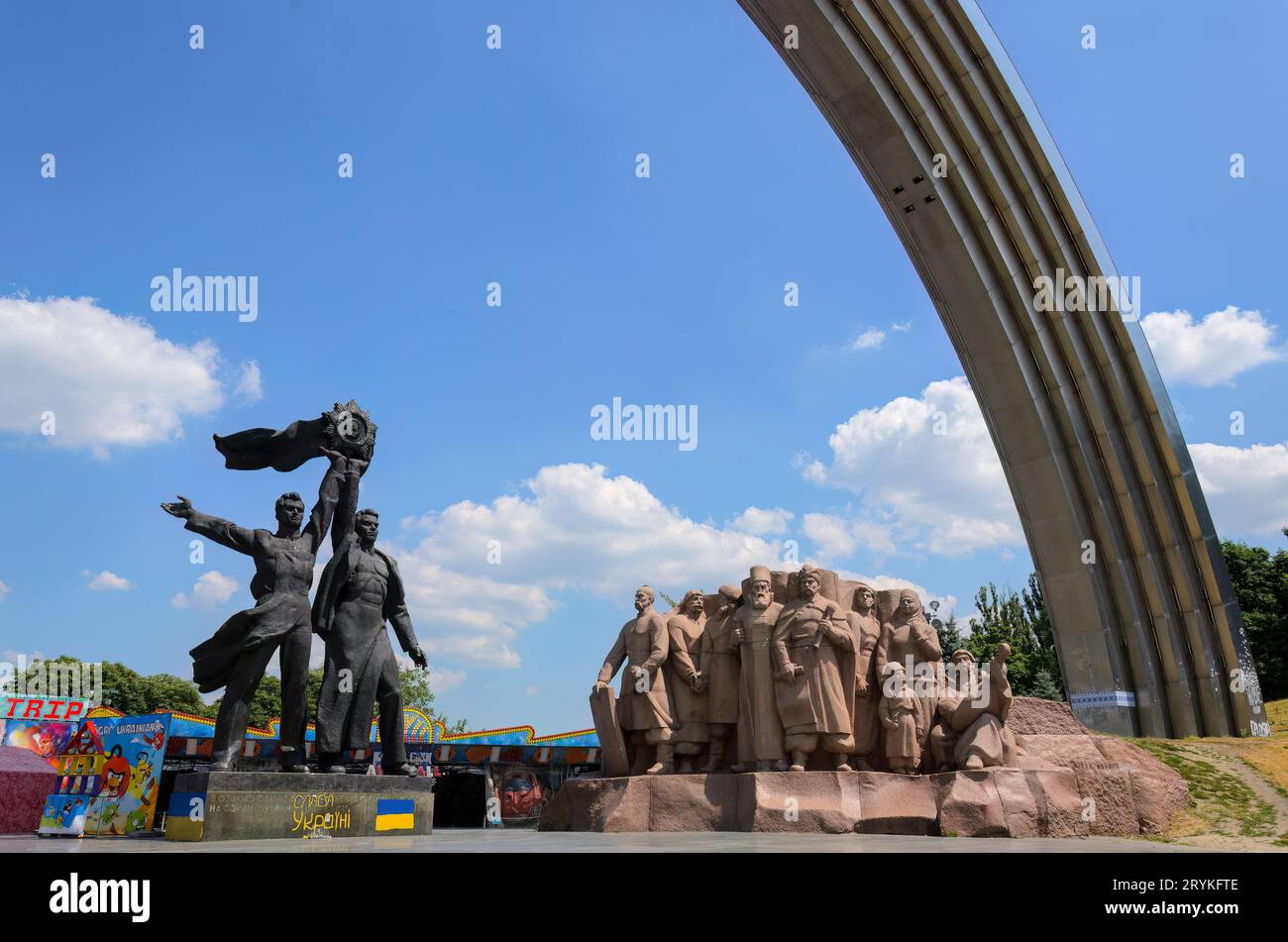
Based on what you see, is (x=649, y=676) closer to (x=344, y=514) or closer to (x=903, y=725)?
(x=903, y=725)

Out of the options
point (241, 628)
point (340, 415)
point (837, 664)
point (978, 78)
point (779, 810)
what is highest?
point (978, 78)

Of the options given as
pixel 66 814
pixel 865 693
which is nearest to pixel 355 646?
pixel 66 814

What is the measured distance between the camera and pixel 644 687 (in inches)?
391

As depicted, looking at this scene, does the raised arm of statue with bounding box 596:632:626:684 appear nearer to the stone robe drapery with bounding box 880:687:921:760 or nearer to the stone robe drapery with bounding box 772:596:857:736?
A: the stone robe drapery with bounding box 772:596:857:736

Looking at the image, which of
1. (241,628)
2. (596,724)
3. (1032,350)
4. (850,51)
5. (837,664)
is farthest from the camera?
(1032,350)

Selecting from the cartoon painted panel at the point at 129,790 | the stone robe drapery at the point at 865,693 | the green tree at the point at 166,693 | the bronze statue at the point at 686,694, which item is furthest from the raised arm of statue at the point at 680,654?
the green tree at the point at 166,693

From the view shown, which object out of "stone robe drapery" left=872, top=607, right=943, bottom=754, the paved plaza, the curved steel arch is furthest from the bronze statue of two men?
the curved steel arch

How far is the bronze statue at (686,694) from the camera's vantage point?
10.0 m

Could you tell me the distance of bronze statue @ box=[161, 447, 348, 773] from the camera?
7.62 m

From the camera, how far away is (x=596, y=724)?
10.2 metres

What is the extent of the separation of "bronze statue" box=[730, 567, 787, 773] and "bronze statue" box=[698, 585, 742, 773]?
19 cm
